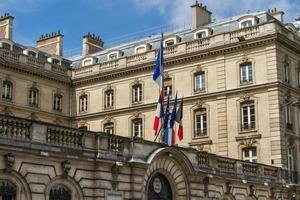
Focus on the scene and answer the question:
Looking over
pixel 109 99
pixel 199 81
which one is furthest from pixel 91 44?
pixel 199 81

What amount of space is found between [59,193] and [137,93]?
81.2 feet

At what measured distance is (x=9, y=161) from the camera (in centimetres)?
1888

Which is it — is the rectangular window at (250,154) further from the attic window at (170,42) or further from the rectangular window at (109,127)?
the rectangular window at (109,127)

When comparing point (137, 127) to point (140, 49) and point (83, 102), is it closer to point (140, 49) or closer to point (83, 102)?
point (83, 102)

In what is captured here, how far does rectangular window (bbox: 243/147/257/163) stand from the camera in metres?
38.8

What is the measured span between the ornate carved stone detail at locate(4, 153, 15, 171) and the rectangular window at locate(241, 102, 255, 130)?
74.8 feet

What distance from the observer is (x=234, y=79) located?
1590 inches

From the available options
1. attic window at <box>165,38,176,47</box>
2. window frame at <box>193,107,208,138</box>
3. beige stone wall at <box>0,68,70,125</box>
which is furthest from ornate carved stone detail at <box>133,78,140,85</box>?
beige stone wall at <box>0,68,70,125</box>

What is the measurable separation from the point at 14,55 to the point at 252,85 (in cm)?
1741

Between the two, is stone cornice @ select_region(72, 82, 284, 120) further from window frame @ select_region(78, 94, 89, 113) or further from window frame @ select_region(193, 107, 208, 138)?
window frame @ select_region(193, 107, 208, 138)

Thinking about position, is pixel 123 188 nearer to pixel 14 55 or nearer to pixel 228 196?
pixel 228 196

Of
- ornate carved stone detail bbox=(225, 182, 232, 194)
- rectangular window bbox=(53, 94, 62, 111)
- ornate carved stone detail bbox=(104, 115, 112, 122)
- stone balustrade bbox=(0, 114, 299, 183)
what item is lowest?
ornate carved stone detail bbox=(225, 182, 232, 194)

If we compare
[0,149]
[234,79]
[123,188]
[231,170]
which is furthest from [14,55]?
[0,149]

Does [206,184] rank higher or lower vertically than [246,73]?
lower
